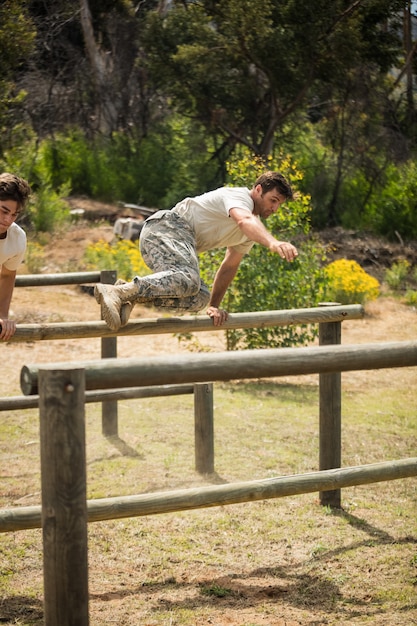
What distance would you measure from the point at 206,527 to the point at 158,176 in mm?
14324

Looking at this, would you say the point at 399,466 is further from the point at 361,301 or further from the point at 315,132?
the point at 315,132

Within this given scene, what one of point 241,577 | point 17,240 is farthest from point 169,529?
point 17,240

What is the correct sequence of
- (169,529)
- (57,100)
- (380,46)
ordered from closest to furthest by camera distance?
(169,529)
(380,46)
(57,100)

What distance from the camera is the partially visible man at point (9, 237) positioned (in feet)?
14.1

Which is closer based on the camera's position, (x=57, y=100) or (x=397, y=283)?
(x=397, y=283)

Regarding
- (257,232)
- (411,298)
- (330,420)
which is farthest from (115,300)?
(411,298)

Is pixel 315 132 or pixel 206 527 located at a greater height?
pixel 315 132

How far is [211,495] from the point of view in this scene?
379cm

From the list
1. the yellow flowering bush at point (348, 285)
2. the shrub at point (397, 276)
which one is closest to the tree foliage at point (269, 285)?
the yellow flowering bush at point (348, 285)

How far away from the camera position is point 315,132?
66.5 feet

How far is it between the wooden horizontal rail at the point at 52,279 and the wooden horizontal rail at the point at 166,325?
4.27ft

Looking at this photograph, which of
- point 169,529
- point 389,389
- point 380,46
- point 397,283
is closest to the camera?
point 169,529

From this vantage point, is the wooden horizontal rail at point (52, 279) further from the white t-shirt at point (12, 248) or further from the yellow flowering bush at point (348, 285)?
the yellow flowering bush at point (348, 285)

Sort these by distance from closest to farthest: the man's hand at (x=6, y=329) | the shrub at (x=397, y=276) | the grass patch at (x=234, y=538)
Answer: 1. the grass patch at (x=234, y=538)
2. the man's hand at (x=6, y=329)
3. the shrub at (x=397, y=276)
